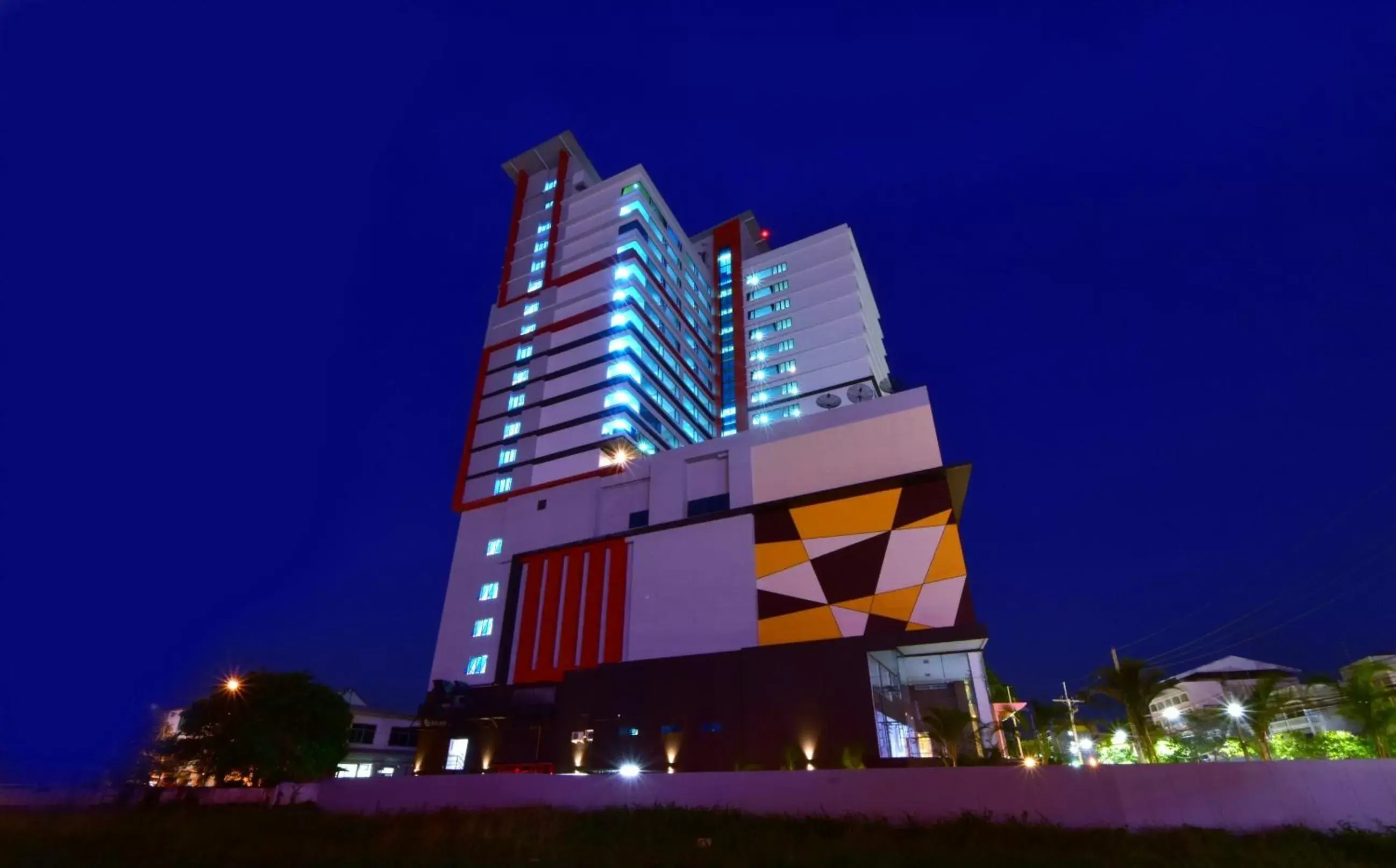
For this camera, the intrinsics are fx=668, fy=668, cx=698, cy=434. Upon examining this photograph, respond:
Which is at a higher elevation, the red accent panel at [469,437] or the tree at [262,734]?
the red accent panel at [469,437]

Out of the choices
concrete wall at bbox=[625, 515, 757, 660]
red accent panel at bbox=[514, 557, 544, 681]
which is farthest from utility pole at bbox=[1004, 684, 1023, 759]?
red accent panel at bbox=[514, 557, 544, 681]

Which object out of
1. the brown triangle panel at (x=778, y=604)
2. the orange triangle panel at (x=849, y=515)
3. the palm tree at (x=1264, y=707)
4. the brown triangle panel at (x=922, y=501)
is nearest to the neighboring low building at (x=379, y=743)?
the brown triangle panel at (x=778, y=604)

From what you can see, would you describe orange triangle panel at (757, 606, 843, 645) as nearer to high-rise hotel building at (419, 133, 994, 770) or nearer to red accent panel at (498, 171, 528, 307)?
high-rise hotel building at (419, 133, 994, 770)

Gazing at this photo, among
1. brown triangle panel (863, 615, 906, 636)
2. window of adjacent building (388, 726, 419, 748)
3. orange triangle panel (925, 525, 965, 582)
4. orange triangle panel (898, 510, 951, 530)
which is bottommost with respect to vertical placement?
window of adjacent building (388, 726, 419, 748)

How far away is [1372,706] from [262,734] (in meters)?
49.5

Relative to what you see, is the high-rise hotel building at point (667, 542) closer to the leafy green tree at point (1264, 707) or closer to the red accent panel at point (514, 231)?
the red accent panel at point (514, 231)

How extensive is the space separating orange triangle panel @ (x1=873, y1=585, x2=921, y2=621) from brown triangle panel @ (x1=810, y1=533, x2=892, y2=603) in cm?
65

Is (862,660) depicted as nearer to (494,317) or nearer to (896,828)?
(896,828)

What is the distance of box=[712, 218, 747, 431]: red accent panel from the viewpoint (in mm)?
71000

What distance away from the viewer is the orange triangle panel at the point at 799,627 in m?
34.9

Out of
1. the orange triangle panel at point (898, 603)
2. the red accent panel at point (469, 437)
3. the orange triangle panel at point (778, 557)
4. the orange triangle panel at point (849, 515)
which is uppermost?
the red accent panel at point (469, 437)

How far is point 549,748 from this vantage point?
39188 millimetres

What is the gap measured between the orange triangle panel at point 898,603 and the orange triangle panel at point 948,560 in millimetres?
1099

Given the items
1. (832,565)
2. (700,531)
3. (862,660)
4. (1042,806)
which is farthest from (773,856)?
(700,531)
